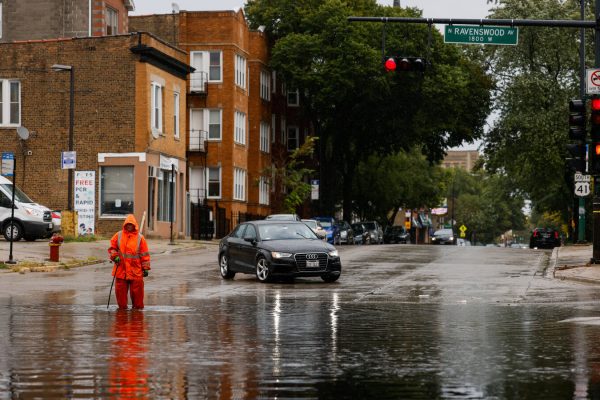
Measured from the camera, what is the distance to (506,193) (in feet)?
249

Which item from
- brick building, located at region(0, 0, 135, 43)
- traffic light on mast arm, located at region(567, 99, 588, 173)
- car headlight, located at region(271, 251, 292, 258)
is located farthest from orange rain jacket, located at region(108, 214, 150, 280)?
brick building, located at region(0, 0, 135, 43)

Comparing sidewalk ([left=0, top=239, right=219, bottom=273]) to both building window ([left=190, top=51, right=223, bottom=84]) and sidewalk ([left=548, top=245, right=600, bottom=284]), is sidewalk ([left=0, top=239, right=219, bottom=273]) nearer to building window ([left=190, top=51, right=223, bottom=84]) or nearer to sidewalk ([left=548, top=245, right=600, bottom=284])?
sidewalk ([left=548, top=245, right=600, bottom=284])

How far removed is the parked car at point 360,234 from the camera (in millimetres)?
68188

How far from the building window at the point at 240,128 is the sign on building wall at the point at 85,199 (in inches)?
566

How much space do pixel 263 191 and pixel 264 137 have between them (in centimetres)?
327

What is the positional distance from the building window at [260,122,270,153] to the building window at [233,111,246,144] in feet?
11.6

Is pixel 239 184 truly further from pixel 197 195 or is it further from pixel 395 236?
pixel 395 236

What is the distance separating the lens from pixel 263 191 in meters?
69.4

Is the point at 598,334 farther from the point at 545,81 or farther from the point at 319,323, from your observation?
the point at 545,81

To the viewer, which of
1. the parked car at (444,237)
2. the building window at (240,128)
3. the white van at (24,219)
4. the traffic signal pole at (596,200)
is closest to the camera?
the traffic signal pole at (596,200)

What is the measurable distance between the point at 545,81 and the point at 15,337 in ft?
160

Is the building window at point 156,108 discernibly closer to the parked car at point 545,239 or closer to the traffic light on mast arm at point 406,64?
the traffic light on mast arm at point 406,64

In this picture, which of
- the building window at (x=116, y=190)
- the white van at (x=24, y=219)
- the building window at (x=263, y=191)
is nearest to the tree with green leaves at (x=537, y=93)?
the building window at (x=263, y=191)

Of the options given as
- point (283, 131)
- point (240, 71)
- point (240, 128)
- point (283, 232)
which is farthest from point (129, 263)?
point (283, 131)
